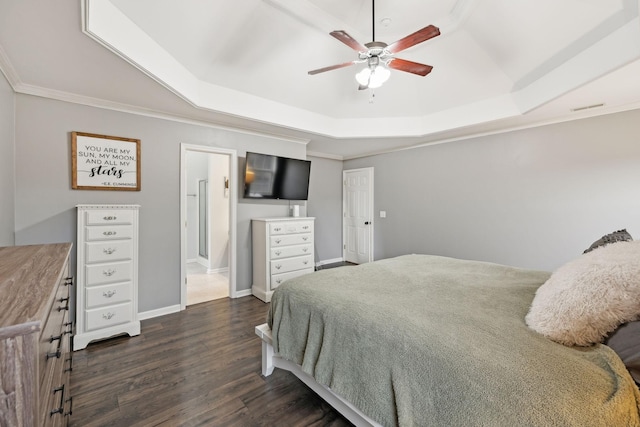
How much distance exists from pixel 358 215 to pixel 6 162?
4865 millimetres

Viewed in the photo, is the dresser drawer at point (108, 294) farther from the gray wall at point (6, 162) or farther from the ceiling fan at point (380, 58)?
the ceiling fan at point (380, 58)

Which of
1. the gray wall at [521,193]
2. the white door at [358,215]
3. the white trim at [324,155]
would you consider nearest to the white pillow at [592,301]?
the gray wall at [521,193]

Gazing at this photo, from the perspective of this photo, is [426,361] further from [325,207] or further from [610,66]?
[325,207]

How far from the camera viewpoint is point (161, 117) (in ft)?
10.3

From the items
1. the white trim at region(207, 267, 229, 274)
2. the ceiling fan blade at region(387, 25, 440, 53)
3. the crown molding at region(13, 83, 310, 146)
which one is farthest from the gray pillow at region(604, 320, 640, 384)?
the white trim at region(207, 267, 229, 274)

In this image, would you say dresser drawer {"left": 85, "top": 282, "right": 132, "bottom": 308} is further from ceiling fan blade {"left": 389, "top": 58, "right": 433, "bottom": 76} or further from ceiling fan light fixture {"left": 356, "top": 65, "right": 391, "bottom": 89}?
ceiling fan blade {"left": 389, "top": 58, "right": 433, "bottom": 76}

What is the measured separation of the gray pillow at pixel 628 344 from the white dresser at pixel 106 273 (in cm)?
332

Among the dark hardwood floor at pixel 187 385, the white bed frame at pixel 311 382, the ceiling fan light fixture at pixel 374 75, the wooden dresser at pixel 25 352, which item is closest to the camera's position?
the wooden dresser at pixel 25 352

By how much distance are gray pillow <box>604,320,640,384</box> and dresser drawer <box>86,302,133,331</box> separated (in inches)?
132

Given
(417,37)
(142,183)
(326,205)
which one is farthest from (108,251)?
(326,205)

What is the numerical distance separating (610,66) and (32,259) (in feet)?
13.3

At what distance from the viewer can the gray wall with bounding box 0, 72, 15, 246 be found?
2.09 metres

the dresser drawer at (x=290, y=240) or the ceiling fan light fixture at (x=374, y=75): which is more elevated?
the ceiling fan light fixture at (x=374, y=75)

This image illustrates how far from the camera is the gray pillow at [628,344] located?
856 mm
